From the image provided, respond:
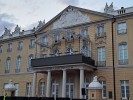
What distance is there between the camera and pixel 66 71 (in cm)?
2711

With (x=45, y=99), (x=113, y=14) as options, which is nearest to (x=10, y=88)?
(x=45, y=99)

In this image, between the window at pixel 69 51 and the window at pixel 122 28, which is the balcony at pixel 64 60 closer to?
the window at pixel 69 51

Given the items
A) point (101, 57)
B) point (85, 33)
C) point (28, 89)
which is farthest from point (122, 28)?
point (28, 89)

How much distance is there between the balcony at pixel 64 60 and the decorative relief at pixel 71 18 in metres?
5.67

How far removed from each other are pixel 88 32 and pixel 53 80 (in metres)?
7.85

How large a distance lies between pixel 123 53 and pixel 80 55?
196 inches

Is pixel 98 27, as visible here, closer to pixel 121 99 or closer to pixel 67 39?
pixel 67 39

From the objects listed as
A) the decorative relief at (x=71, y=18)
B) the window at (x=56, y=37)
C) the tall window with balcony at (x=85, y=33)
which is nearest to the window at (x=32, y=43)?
the window at (x=56, y=37)

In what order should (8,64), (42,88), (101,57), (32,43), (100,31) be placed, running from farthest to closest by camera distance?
(8,64) → (32,43) → (42,88) → (100,31) → (101,57)

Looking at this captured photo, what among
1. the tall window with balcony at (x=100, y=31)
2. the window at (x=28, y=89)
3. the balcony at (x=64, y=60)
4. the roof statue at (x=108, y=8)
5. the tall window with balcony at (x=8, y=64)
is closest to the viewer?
the balcony at (x=64, y=60)

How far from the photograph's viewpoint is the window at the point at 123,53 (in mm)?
25547

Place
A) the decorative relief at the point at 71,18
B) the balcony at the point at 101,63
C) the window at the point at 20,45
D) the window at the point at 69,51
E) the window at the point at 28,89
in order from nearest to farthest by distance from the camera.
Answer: the balcony at the point at 101,63, the window at the point at 69,51, the decorative relief at the point at 71,18, the window at the point at 28,89, the window at the point at 20,45

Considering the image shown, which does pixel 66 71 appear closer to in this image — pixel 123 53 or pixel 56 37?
pixel 56 37

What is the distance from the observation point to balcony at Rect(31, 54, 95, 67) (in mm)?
25234
